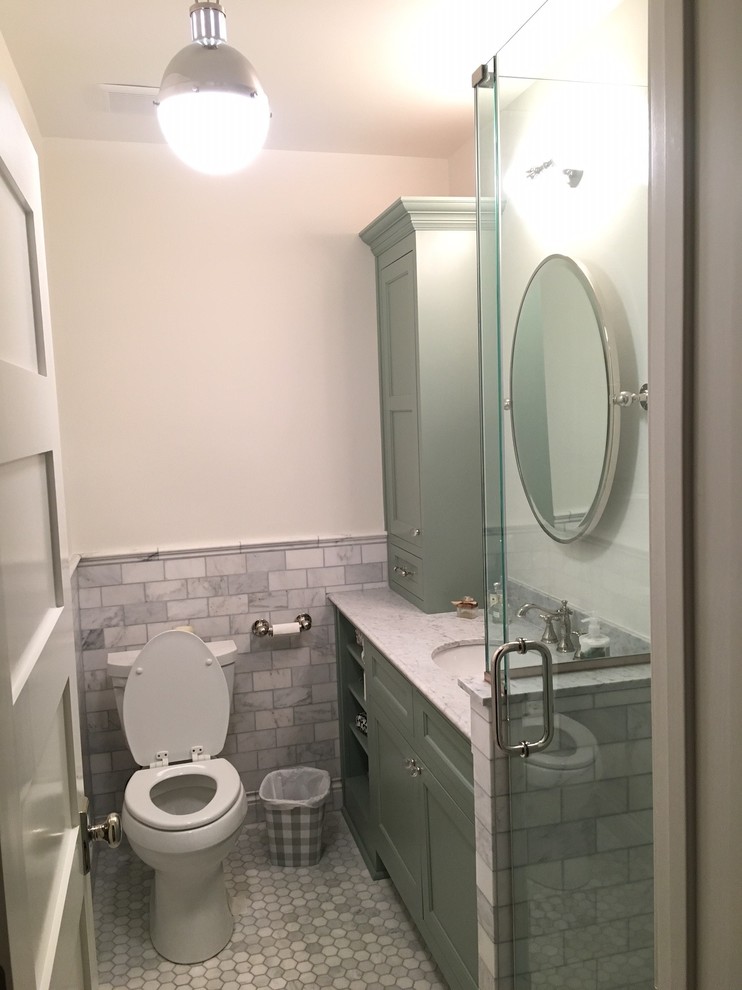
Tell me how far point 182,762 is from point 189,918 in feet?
1.76

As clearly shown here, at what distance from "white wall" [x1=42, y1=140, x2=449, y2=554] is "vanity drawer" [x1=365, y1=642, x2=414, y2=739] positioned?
77cm

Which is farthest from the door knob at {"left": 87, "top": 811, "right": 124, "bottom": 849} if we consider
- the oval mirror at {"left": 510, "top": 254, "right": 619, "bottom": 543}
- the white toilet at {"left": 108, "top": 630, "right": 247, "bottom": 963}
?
the white toilet at {"left": 108, "top": 630, "right": 247, "bottom": 963}

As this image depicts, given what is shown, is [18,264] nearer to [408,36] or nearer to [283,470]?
[408,36]

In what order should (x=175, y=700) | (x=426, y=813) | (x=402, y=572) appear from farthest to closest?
(x=402, y=572) → (x=175, y=700) → (x=426, y=813)

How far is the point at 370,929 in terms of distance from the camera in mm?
2717

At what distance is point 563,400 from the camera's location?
55.8 inches

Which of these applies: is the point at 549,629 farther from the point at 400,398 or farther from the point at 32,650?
the point at 400,398

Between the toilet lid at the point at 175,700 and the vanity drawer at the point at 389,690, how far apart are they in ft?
1.81

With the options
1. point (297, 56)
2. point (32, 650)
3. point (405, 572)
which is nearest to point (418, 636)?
point (405, 572)

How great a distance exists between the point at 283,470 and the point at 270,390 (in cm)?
33

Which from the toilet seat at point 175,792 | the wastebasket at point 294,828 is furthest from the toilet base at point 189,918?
the wastebasket at point 294,828

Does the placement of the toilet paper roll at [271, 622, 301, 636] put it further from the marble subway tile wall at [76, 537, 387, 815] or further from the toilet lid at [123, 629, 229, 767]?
the toilet lid at [123, 629, 229, 767]

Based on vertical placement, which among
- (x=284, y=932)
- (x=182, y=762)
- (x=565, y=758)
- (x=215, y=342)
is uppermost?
(x=215, y=342)

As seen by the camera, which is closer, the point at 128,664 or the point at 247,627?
the point at 128,664
